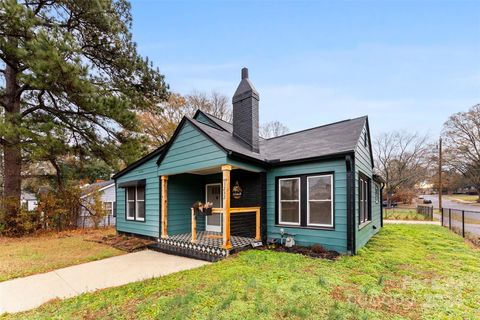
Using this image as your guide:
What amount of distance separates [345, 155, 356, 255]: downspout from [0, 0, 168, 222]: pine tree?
9094 millimetres

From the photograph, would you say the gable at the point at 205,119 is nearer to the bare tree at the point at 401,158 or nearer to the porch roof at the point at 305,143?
the porch roof at the point at 305,143

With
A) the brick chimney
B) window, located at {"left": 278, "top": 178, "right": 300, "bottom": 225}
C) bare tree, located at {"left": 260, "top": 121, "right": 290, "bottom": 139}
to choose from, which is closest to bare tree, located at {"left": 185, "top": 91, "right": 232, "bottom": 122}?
bare tree, located at {"left": 260, "top": 121, "right": 290, "bottom": 139}

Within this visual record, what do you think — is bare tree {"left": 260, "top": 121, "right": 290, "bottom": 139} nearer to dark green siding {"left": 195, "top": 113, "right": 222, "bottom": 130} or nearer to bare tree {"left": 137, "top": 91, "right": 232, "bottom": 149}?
bare tree {"left": 137, "top": 91, "right": 232, "bottom": 149}

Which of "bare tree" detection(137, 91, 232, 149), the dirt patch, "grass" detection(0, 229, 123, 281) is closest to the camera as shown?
"grass" detection(0, 229, 123, 281)

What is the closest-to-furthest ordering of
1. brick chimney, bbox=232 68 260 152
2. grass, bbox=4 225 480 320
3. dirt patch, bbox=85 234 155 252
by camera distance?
grass, bbox=4 225 480 320, dirt patch, bbox=85 234 155 252, brick chimney, bbox=232 68 260 152

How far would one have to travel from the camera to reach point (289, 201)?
710 cm

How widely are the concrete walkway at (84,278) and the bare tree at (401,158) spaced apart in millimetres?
33708

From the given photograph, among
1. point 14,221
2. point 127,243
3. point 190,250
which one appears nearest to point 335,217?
point 190,250

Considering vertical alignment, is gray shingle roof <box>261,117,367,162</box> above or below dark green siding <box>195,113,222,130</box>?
below

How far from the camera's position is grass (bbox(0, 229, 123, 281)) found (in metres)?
5.61

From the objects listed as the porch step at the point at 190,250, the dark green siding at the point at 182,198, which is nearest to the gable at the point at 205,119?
the dark green siding at the point at 182,198

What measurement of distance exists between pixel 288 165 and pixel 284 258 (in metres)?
2.66

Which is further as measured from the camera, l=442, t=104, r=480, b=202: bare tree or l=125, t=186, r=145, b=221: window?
l=442, t=104, r=480, b=202: bare tree

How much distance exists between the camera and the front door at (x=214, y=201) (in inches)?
360
